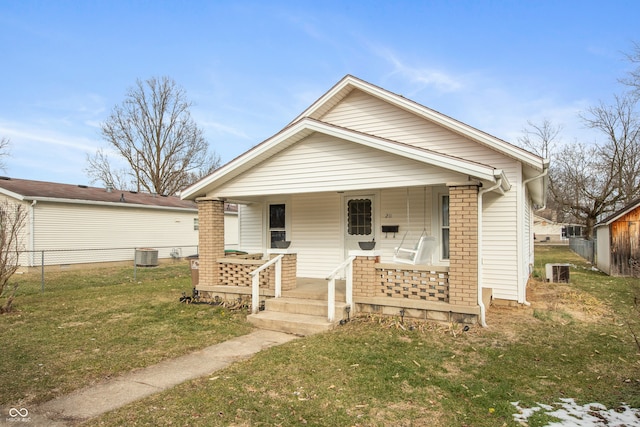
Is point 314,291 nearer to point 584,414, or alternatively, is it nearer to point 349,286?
point 349,286

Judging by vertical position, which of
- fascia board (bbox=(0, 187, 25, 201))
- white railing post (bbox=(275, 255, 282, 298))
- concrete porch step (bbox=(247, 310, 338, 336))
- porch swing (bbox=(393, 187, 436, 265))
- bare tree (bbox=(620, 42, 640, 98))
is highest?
bare tree (bbox=(620, 42, 640, 98))

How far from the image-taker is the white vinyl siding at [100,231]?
16.8 meters

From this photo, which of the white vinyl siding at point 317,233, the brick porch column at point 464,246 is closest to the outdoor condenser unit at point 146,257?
the white vinyl siding at point 317,233

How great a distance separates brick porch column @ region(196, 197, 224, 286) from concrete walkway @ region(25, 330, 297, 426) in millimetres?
2992

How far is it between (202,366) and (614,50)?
25.9 meters

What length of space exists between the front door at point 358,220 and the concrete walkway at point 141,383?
397 centimetres

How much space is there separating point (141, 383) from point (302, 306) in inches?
130

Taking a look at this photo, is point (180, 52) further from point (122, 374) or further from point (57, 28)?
point (122, 374)

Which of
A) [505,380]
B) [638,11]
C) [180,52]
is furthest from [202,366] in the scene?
[638,11]

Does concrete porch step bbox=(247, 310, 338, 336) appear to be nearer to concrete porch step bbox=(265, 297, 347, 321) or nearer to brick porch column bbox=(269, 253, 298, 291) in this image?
concrete porch step bbox=(265, 297, 347, 321)

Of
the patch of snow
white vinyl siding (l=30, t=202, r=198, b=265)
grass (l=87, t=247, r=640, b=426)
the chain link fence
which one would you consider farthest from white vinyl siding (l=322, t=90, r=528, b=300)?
white vinyl siding (l=30, t=202, r=198, b=265)

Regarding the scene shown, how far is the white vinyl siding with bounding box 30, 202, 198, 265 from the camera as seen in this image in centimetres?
1680

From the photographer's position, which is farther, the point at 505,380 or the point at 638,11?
the point at 638,11

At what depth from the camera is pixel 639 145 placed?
3114 cm
